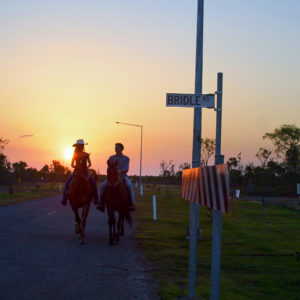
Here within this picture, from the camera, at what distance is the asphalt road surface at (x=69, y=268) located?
7746mm

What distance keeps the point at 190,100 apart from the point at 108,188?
5.94m

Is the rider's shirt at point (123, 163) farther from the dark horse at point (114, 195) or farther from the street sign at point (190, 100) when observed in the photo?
the street sign at point (190, 100)

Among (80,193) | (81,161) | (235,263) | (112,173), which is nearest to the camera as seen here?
(235,263)

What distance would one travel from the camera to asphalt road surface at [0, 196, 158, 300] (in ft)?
25.4

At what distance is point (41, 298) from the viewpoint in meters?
7.29

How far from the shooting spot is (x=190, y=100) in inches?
328

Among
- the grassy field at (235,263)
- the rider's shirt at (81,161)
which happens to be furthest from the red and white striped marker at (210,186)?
the rider's shirt at (81,161)

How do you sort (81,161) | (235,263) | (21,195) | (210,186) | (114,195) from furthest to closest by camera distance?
(21,195) → (81,161) → (114,195) → (235,263) → (210,186)

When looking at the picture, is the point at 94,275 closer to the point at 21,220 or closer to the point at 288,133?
the point at 21,220

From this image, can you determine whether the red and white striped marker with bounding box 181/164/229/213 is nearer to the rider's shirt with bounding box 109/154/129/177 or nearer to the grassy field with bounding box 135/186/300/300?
the grassy field with bounding box 135/186/300/300

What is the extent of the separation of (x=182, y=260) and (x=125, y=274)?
2165 mm

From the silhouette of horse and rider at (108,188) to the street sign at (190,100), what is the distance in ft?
16.9

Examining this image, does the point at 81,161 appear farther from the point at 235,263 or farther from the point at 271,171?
the point at 271,171

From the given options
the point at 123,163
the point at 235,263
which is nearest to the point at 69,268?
the point at 235,263
